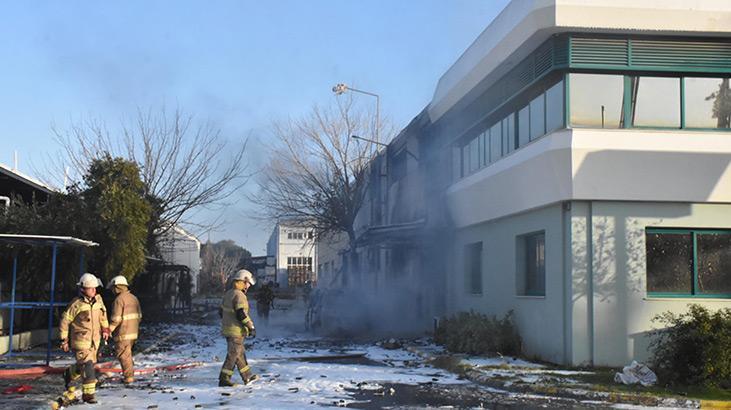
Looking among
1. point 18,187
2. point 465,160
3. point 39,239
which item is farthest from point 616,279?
point 18,187

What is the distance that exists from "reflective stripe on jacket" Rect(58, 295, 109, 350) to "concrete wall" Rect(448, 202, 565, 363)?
27.5ft

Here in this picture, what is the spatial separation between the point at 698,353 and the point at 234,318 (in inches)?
283

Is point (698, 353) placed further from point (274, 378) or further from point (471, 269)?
point (471, 269)

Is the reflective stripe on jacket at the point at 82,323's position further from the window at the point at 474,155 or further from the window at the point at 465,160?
the window at the point at 465,160

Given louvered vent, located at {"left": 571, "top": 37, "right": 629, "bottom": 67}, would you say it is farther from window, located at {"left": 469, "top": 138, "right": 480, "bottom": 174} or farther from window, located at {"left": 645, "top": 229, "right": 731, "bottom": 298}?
window, located at {"left": 469, "top": 138, "right": 480, "bottom": 174}

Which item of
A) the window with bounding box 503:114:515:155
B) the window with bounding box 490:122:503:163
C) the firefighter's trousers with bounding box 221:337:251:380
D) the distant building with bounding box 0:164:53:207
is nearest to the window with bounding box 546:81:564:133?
the window with bounding box 503:114:515:155

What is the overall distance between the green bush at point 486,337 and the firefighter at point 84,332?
838 centimetres

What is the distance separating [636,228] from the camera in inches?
573

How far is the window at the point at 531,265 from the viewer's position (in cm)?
1622

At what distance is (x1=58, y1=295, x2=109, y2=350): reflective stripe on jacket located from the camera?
419 inches

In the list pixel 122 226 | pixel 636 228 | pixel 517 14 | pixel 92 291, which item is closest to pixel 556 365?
pixel 636 228

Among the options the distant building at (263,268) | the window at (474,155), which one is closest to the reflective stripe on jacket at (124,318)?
the window at (474,155)

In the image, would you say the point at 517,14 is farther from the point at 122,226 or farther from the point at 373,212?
the point at 373,212

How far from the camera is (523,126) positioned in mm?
17188
